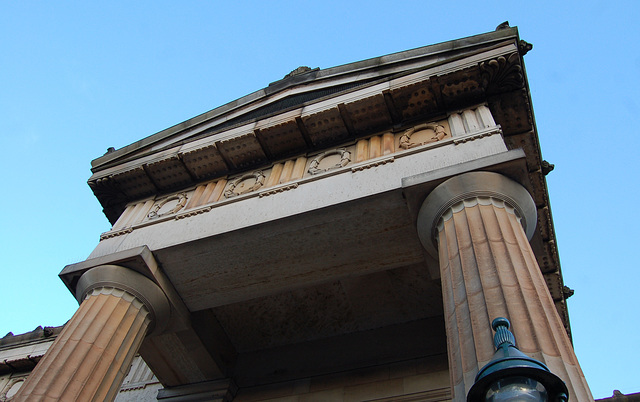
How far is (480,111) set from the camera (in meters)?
11.6

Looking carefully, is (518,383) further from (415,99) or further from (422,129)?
(415,99)

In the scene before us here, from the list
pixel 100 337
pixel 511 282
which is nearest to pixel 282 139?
pixel 100 337

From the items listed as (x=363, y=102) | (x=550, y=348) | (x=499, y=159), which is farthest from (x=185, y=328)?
(x=550, y=348)

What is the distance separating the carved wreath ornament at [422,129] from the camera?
11.5 m

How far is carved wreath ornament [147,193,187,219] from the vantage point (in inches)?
515

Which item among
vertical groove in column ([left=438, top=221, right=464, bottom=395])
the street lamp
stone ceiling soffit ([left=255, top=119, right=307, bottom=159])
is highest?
stone ceiling soffit ([left=255, top=119, right=307, bottom=159])

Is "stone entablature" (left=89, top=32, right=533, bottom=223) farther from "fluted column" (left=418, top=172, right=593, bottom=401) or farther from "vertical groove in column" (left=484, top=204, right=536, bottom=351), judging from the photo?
"vertical groove in column" (left=484, top=204, right=536, bottom=351)

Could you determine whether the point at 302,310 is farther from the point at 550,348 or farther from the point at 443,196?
the point at 550,348

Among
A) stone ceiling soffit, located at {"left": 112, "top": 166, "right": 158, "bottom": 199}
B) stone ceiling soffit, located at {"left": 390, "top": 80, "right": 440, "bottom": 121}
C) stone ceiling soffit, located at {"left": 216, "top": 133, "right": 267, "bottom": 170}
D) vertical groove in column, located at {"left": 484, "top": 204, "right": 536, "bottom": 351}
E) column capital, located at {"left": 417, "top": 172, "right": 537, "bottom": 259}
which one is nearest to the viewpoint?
vertical groove in column, located at {"left": 484, "top": 204, "right": 536, "bottom": 351}

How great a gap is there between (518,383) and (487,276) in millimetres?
4533

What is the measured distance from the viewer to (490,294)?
23.5ft

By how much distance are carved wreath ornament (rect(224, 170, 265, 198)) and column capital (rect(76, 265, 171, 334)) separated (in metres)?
2.69

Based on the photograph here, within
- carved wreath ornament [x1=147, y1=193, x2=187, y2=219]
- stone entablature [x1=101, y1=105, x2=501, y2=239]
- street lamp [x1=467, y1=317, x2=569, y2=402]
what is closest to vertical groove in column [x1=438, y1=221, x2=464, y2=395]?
stone entablature [x1=101, y1=105, x2=501, y2=239]

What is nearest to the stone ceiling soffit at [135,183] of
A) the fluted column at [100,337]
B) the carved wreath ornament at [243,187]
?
the carved wreath ornament at [243,187]
